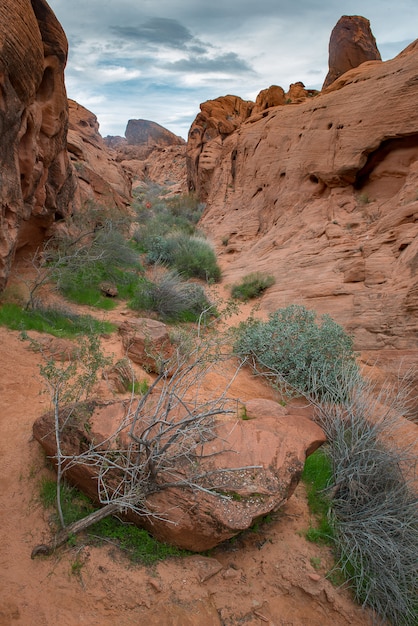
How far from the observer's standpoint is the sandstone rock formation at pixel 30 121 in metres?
4.37

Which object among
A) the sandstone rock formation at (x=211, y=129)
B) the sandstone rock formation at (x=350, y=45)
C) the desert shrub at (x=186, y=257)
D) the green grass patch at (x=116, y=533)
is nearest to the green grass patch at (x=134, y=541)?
the green grass patch at (x=116, y=533)

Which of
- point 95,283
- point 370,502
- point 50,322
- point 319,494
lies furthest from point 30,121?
point 370,502

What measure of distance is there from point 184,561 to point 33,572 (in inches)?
39.6

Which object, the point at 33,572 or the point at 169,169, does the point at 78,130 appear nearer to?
the point at 33,572

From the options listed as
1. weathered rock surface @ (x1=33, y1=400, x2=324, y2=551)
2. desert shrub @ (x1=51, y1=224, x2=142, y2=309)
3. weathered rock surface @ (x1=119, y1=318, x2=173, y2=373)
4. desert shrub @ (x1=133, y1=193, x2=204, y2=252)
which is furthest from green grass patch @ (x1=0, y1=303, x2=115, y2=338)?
desert shrub @ (x1=133, y1=193, x2=204, y2=252)

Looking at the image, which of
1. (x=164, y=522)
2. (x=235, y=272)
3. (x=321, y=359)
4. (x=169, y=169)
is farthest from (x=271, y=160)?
Result: (x=169, y=169)

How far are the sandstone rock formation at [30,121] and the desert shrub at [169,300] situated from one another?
2383 mm

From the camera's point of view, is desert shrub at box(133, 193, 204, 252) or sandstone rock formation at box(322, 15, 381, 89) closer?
desert shrub at box(133, 193, 204, 252)

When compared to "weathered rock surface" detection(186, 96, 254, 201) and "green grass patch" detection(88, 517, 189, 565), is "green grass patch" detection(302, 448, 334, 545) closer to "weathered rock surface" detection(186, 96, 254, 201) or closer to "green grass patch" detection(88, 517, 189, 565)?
"green grass patch" detection(88, 517, 189, 565)

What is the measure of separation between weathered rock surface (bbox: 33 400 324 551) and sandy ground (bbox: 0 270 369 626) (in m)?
0.25

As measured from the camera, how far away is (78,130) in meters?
14.3

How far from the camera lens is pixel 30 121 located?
546 cm

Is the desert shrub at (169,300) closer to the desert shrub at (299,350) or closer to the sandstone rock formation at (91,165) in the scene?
the desert shrub at (299,350)

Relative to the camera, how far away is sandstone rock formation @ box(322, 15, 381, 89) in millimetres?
15203
